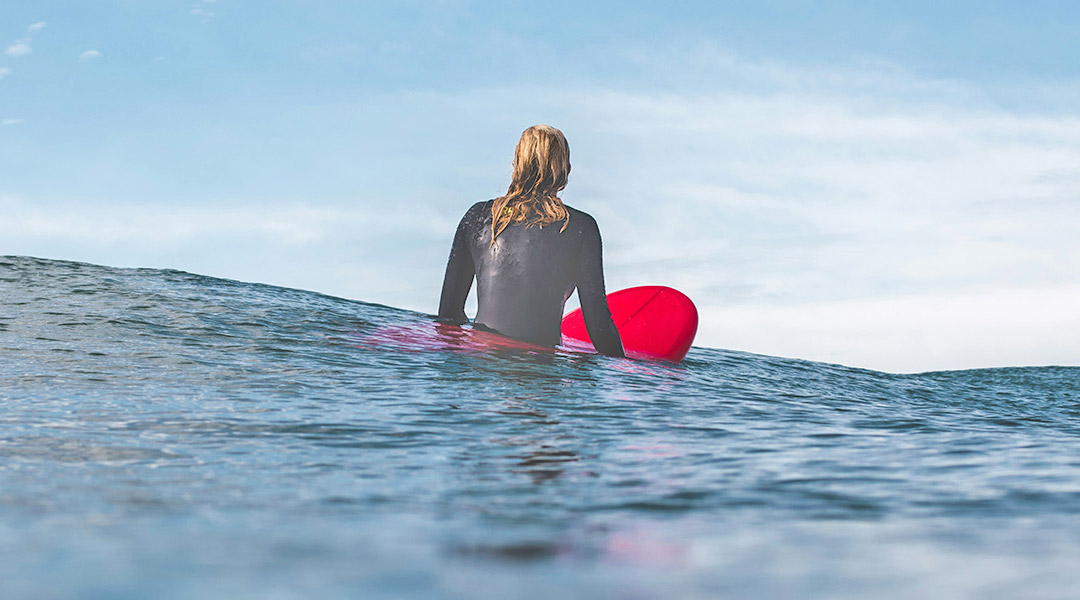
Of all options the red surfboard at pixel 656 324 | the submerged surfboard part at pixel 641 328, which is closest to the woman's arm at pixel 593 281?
the submerged surfboard part at pixel 641 328

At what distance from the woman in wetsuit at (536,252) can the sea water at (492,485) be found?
1.38ft

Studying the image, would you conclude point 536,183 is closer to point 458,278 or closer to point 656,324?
point 458,278

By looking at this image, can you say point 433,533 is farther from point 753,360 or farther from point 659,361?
point 753,360

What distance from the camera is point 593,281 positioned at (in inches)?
226

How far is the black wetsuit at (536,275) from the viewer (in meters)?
5.70

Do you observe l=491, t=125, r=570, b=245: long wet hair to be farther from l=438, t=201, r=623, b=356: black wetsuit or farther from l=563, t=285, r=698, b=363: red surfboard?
l=563, t=285, r=698, b=363: red surfboard

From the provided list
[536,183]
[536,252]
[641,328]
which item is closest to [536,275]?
[536,252]

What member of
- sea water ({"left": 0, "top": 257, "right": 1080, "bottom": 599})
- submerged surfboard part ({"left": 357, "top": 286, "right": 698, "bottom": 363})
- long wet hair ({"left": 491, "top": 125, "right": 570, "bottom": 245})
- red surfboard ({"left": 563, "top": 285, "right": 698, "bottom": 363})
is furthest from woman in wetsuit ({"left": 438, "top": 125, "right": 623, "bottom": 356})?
red surfboard ({"left": 563, "top": 285, "right": 698, "bottom": 363})

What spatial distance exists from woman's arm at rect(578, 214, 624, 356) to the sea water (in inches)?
18.6

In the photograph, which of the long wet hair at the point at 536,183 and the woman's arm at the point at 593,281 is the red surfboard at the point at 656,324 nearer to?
the woman's arm at the point at 593,281

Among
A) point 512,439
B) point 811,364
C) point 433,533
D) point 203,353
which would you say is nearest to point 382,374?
point 203,353

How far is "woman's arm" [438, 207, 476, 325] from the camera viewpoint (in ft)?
19.7

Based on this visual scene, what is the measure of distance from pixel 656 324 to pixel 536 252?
1780mm

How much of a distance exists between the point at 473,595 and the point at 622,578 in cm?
29
